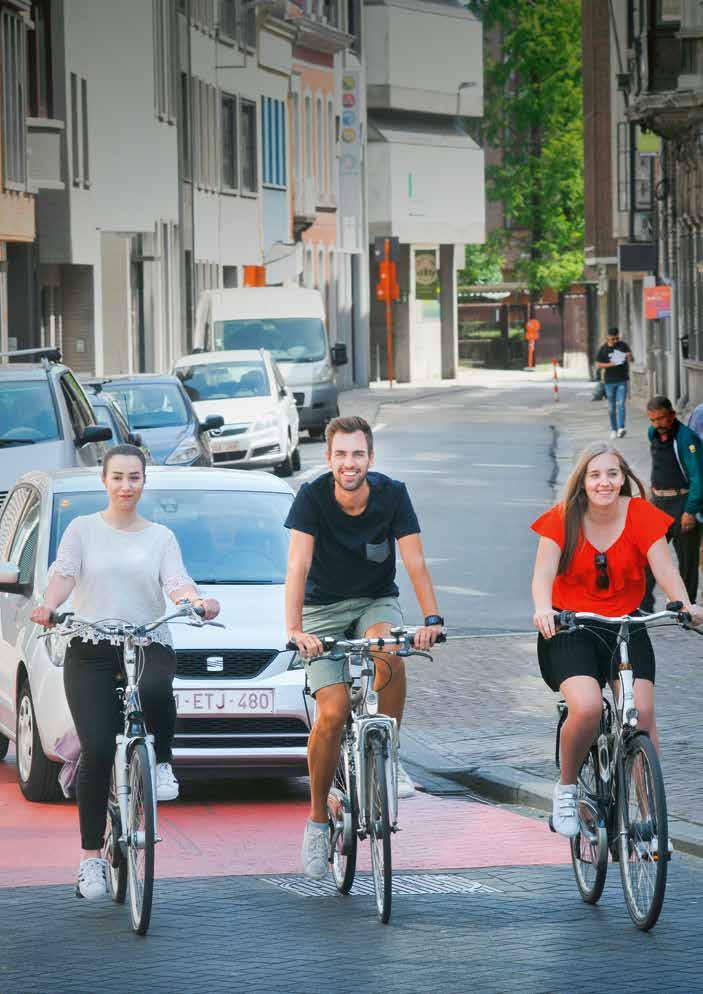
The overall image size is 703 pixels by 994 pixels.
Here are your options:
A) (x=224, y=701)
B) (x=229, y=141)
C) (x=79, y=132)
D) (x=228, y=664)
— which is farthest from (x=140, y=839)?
(x=229, y=141)

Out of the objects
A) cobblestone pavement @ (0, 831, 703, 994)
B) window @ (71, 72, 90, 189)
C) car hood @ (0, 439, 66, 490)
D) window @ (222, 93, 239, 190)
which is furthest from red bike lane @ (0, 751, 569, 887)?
window @ (222, 93, 239, 190)

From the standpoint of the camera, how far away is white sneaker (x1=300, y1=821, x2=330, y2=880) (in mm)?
8516

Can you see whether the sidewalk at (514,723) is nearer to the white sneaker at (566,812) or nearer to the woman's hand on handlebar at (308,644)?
the white sneaker at (566,812)

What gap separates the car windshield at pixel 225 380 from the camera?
113 ft

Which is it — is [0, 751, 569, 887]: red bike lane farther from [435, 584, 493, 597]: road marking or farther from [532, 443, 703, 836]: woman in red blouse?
[435, 584, 493, 597]: road marking

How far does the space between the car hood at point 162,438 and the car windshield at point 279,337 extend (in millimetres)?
12996

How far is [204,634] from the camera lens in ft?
35.9

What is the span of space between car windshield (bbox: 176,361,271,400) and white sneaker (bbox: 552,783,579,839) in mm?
26001

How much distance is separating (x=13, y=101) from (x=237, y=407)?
810cm

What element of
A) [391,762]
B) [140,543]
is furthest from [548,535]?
[140,543]

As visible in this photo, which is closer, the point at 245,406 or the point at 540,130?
the point at 245,406

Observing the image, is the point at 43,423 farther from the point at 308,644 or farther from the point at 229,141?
the point at 229,141

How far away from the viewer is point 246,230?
6269 centimetres

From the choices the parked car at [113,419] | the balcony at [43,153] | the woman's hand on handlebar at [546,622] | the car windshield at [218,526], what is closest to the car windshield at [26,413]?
the parked car at [113,419]
